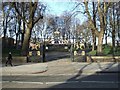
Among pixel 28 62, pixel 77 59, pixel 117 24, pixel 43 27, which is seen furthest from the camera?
pixel 43 27

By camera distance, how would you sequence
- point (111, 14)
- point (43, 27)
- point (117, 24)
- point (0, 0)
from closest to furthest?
point (0, 0), point (111, 14), point (117, 24), point (43, 27)

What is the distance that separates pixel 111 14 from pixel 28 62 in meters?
26.9

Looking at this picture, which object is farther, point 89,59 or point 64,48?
point 64,48

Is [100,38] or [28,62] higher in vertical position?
[100,38]

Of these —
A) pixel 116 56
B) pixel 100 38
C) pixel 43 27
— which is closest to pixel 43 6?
pixel 100 38

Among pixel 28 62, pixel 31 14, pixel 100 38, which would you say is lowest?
pixel 28 62

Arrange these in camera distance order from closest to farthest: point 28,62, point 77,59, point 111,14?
point 28,62 < point 77,59 < point 111,14

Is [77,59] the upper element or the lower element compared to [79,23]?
lower

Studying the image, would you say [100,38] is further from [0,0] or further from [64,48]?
[64,48]

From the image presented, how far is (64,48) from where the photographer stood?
75125mm

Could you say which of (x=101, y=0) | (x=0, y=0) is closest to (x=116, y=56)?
(x=101, y=0)

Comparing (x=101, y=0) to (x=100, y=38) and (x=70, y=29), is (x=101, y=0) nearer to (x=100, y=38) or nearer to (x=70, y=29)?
(x=100, y=38)

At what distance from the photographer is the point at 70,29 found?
105 meters

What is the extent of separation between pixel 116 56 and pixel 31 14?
35.7 feet
